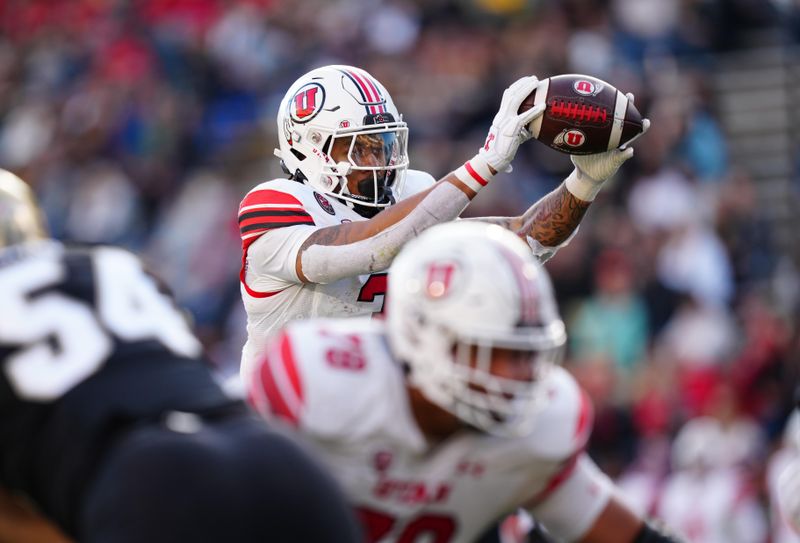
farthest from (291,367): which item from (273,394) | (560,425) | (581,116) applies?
(581,116)

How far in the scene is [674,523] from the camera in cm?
866

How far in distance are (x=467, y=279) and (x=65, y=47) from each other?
12.8m

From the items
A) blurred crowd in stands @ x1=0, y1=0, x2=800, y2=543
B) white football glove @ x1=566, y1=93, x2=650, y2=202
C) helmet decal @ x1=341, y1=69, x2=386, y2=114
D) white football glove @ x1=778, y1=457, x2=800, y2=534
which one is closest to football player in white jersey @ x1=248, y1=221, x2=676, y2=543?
white football glove @ x1=778, y1=457, x2=800, y2=534

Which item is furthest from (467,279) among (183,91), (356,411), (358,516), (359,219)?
(183,91)

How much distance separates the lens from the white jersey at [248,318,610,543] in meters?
3.32

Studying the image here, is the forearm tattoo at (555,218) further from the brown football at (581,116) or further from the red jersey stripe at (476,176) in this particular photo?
the red jersey stripe at (476,176)

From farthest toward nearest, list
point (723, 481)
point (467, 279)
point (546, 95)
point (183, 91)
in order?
point (183, 91) → point (723, 481) → point (546, 95) → point (467, 279)

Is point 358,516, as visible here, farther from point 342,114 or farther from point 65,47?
point 65,47

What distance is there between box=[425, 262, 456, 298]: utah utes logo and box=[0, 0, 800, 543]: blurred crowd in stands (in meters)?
5.11

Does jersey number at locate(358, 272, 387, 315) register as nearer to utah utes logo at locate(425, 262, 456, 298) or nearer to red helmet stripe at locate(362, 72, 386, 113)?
red helmet stripe at locate(362, 72, 386, 113)

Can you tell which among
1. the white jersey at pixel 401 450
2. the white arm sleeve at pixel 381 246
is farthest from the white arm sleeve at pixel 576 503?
the white arm sleeve at pixel 381 246

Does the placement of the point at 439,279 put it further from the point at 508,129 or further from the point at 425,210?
A: the point at 508,129

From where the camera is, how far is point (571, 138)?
15.6ft

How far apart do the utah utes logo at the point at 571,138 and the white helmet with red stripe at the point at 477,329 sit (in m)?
1.40
